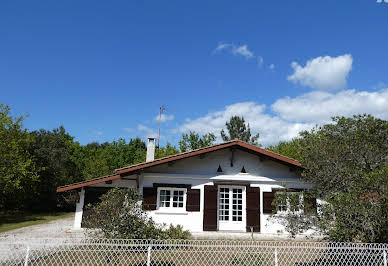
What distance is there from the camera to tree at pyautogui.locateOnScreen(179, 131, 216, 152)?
33.7 metres

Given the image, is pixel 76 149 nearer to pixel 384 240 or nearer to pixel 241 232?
pixel 241 232

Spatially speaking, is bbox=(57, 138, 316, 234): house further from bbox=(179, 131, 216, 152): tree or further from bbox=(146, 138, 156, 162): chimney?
bbox=(179, 131, 216, 152): tree

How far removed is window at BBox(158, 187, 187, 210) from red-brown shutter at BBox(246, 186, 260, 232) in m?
2.75

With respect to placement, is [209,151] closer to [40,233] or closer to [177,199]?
[177,199]

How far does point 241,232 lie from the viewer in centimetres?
1108

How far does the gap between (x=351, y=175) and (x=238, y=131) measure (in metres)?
28.0

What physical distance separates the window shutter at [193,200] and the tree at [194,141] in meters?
22.3

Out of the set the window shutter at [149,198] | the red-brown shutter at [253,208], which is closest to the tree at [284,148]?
the red-brown shutter at [253,208]

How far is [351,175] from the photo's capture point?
6660mm

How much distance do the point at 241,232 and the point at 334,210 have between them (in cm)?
543

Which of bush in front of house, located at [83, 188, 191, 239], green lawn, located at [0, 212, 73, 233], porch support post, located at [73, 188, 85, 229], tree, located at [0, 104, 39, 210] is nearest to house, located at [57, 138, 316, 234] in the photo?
porch support post, located at [73, 188, 85, 229]

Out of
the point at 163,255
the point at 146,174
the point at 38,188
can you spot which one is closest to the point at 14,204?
the point at 38,188

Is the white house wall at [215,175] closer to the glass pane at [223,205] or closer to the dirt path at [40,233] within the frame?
the glass pane at [223,205]

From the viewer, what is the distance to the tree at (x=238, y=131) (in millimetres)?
34438
